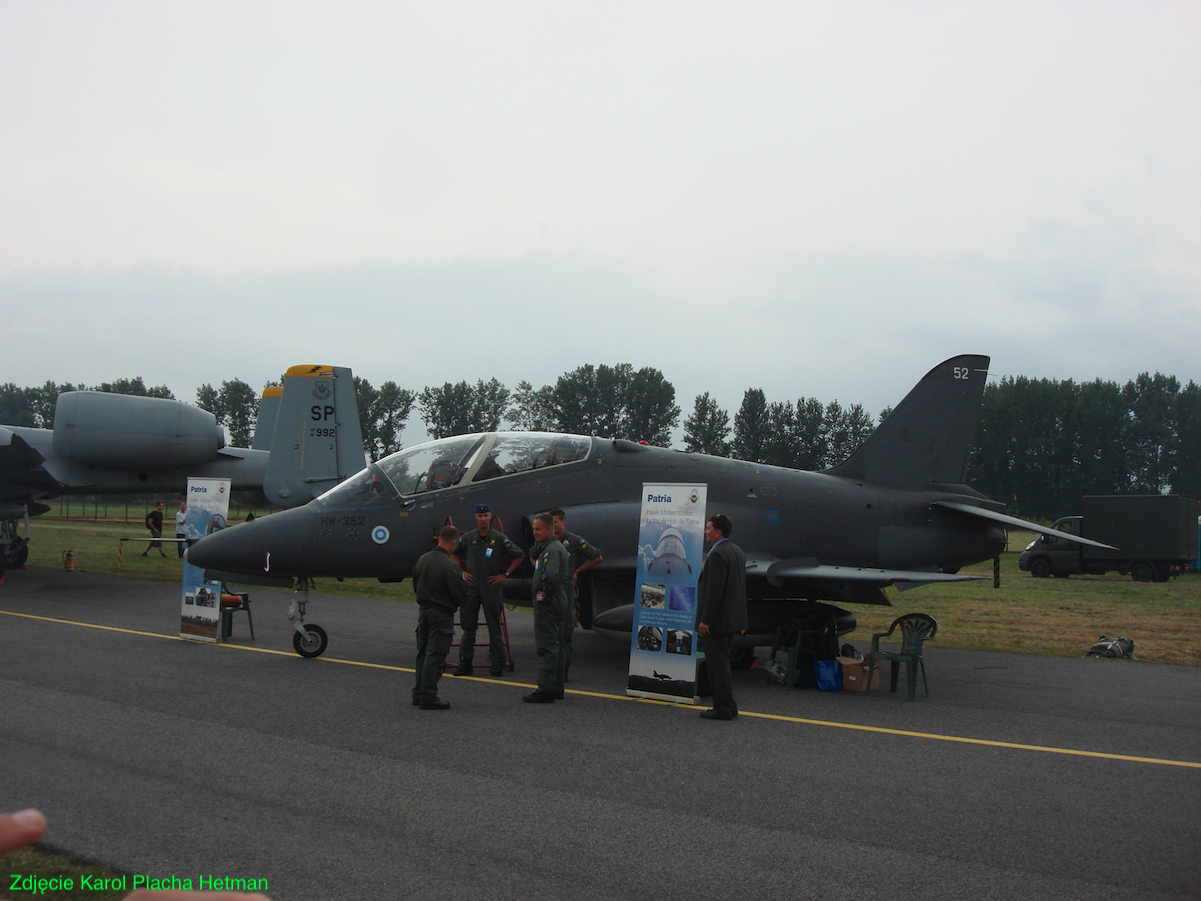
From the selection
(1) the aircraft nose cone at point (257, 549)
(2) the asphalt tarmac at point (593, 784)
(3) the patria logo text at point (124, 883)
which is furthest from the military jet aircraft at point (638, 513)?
(3) the patria logo text at point (124, 883)

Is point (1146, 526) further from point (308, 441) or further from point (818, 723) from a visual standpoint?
point (308, 441)

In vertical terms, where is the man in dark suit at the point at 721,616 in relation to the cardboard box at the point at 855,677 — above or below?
above

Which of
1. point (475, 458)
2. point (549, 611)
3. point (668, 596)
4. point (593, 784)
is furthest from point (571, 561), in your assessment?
point (593, 784)

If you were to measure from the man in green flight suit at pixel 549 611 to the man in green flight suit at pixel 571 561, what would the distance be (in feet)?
0.50

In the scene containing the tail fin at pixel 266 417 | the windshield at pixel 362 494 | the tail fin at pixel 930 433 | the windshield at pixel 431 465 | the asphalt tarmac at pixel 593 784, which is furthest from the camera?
the tail fin at pixel 266 417

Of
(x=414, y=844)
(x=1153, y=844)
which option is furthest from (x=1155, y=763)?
(x=414, y=844)

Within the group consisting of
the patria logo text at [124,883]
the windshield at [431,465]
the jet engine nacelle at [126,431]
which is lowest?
the patria logo text at [124,883]

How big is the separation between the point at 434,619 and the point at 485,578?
1645 millimetres

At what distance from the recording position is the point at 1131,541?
92.4 ft

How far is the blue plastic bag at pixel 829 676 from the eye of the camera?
9.27 m

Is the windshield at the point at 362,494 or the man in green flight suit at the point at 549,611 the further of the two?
the windshield at the point at 362,494

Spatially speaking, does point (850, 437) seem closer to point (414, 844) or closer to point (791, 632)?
point (791, 632)

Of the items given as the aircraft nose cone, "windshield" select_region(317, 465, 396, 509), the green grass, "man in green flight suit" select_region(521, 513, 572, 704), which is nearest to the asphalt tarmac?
"man in green flight suit" select_region(521, 513, 572, 704)

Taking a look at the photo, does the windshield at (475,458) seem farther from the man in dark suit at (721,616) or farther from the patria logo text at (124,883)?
the patria logo text at (124,883)
